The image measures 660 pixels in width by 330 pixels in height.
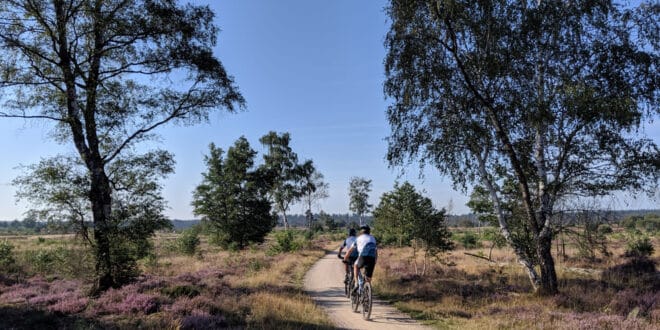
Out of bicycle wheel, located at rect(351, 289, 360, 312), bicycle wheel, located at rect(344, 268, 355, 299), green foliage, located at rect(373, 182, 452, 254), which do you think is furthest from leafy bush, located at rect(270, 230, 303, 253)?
bicycle wheel, located at rect(351, 289, 360, 312)

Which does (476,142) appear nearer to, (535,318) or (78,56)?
(535,318)

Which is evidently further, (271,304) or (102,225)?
(102,225)

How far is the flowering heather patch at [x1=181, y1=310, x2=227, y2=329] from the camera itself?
334 inches

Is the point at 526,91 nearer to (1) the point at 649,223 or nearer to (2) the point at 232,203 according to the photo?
(2) the point at 232,203

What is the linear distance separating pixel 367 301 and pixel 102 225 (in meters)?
9.11

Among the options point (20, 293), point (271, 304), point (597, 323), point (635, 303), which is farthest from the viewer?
point (20, 293)

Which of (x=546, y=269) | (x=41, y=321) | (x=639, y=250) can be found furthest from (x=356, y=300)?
(x=639, y=250)

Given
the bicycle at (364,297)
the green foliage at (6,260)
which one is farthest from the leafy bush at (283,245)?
the bicycle at (364,297)

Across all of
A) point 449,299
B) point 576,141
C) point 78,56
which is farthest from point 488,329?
point 78,56

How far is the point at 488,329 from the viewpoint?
835 centimetres

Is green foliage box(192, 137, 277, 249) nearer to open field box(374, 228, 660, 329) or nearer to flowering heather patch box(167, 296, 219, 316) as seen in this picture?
open field box(374, 228, 660, 329)

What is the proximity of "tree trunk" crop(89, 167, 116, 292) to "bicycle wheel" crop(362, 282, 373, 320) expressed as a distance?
8680 millimetres

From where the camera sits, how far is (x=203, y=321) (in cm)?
876

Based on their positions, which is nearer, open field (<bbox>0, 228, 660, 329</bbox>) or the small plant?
open field (<bbox>0, 228, 660, 329</bbox>)
